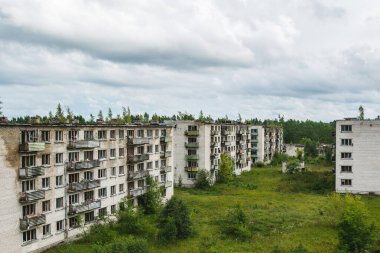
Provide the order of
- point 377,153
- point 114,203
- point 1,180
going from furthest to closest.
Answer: point 377,153 → point 114,203 → point 1,180

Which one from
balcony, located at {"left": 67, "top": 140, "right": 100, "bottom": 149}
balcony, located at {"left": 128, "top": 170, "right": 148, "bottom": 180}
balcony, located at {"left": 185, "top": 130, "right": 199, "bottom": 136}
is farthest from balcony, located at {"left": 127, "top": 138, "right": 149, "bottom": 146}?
balcony, located at {"left": 185, "top": 130, "right": 199, "bottom": 136}

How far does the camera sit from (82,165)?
171 ft

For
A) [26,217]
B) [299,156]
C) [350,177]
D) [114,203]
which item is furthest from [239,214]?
[299,156]

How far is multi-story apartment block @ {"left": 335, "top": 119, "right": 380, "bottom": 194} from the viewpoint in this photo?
80.8m

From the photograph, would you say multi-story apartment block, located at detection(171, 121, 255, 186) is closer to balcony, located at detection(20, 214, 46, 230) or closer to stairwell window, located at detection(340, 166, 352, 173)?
stairwell window, located at detection(340, 166, 352, 173)

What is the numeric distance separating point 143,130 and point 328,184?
43.3 meters

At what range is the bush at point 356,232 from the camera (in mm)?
45969

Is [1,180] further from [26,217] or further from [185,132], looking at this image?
[185,132]

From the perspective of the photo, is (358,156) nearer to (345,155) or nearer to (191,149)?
(345,155)

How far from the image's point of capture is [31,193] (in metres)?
44.2

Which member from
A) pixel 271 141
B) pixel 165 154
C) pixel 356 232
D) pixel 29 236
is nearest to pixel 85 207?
pixel 29 236

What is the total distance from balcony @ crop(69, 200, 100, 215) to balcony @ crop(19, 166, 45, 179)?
7.11m

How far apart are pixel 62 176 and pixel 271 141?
112177mm

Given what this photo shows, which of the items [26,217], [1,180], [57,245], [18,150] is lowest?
[57,245]
